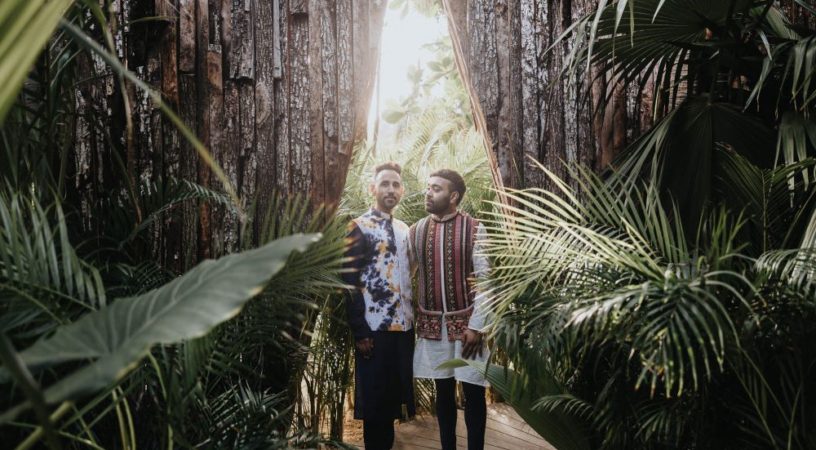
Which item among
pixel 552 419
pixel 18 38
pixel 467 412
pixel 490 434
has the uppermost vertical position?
pixel 18 38

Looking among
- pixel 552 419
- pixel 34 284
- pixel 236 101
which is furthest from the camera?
pixel 236 101

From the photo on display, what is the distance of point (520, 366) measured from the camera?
1781 millimetres

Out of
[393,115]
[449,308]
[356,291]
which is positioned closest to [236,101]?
[356,291]

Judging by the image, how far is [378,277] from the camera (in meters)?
2.98

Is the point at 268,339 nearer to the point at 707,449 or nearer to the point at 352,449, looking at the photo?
the point at 352,449

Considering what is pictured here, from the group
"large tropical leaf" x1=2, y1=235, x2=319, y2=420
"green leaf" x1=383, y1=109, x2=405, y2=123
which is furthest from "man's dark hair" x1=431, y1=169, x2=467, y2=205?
"green leaf" x1=383, y1=109, x2=405, y2=123

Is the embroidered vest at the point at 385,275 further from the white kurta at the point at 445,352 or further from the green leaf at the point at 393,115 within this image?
the green leaf at the point at 393,115

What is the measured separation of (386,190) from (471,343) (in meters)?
0.79

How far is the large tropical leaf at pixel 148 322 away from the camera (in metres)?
0.51

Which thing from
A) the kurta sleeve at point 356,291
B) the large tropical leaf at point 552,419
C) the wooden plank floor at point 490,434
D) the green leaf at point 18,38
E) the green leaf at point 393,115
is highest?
the green leaf at point 393,115

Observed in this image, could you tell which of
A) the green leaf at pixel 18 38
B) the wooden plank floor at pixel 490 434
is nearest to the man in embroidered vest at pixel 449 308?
the wooden plank floor at pixel 490 434

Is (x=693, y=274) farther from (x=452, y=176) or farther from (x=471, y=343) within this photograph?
(x=452, y=176)

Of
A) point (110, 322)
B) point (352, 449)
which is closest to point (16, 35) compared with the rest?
point (110, 322)

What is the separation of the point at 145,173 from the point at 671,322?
205 cm
